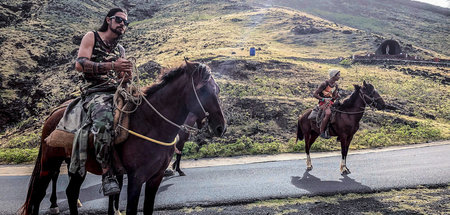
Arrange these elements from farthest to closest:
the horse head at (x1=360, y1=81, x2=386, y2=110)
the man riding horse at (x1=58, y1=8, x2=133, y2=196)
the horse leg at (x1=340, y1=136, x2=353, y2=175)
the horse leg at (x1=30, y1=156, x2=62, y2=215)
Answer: the horse head at (x1=360, y1=81, x2=386, y2=110)
the horse leg at (x1=340, y1=136, x2=353, y2=175)
the horse leg at (x1=30, y1=156, x2=62, y2=215)
the man riding horse at (x1=58, y1=8, x2=133, y2=196)

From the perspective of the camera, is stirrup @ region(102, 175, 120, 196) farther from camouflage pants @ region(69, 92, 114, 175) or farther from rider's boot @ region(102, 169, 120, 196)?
camouflage pants @ region(69, 92, 114, 175)

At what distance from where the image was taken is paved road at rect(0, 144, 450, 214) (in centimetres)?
769

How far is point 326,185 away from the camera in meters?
8.62

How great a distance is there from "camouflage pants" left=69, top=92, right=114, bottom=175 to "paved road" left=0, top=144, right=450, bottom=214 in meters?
2.88

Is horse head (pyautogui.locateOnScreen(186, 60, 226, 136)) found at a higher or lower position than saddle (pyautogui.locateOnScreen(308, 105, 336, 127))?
higher

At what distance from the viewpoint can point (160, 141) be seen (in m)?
4.64

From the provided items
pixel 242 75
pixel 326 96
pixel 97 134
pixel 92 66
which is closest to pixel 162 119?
pixel 97 134

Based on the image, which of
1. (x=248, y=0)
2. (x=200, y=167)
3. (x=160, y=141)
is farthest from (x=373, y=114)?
(x=248, y=0)

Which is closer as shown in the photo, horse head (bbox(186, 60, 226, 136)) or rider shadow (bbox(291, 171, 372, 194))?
horse head (bbox(186, 60, 226, 136))

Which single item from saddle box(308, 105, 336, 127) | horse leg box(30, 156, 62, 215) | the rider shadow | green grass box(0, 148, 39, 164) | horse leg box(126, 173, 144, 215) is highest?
horse leg box(126, 173, 144, 215)

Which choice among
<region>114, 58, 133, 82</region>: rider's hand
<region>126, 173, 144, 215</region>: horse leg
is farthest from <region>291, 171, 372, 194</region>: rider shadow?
<region>114, 58, 133, 82</region>: rider's hand

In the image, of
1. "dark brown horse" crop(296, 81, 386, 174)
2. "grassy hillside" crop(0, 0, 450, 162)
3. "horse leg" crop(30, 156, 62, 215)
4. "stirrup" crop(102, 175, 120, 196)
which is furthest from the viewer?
"grassy hillside" crop(0, 0, 450, 162)

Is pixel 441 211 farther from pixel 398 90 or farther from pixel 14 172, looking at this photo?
pixel 398 90

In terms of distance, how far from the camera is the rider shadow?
8109 mm
